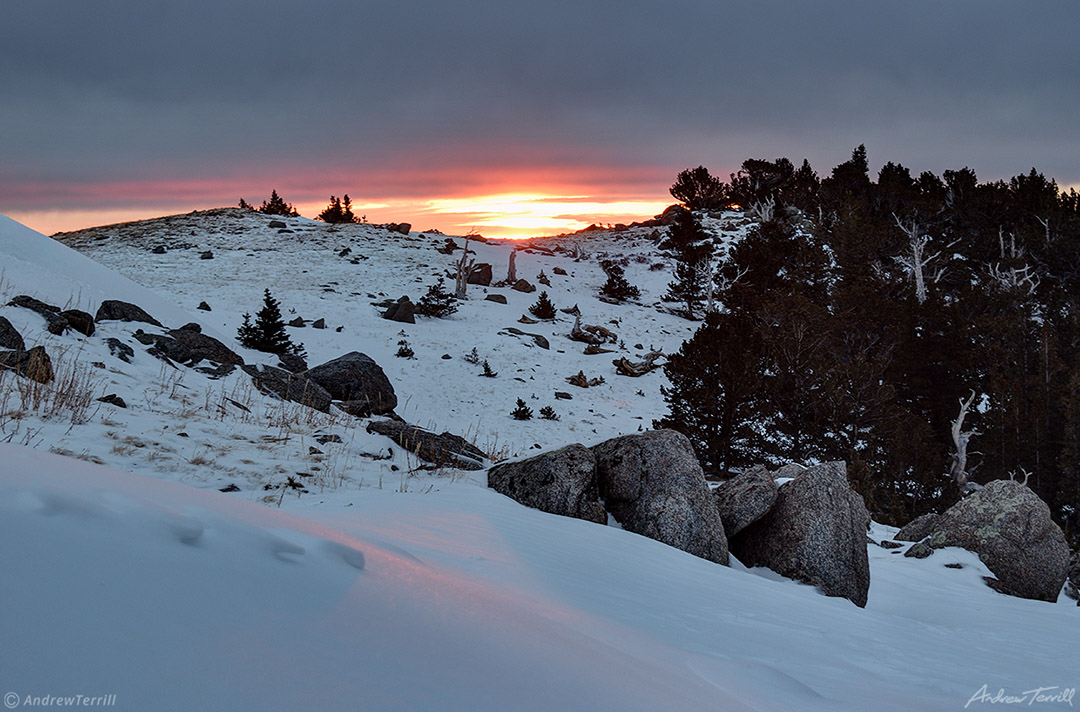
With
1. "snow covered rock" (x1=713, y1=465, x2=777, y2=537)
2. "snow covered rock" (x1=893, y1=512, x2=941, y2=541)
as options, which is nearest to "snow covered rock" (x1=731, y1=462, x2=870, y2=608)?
"snow covered rock" (x1=713, y1=465, x2=777, y2=537)

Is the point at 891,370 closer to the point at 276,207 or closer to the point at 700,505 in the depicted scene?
the point at 700,505

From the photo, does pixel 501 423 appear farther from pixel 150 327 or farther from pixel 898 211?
pixel 898 211

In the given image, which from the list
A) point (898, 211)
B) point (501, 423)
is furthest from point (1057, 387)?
point (898, 211)

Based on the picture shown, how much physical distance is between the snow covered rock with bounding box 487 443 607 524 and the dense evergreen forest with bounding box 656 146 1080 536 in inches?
301

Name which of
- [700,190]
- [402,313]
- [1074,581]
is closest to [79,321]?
[1074,581]

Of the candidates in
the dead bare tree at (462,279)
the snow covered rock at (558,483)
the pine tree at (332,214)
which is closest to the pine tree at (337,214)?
the pine tree at (332,214)

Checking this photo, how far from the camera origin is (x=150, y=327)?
32.4 ft

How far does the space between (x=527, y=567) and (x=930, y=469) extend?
47.5 ft

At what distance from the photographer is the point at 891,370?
18.5 meters

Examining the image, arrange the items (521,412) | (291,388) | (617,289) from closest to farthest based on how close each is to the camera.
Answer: (291,388) → (521,412) → (617,289)

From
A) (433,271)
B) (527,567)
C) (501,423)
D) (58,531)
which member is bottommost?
(501,423)

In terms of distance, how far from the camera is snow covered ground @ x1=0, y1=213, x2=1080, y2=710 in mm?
1304
